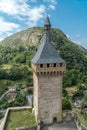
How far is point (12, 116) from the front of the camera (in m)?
29.5

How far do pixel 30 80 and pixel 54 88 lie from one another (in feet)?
221

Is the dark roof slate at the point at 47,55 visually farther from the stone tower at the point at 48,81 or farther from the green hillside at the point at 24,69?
the green hillside at the point at 24,69

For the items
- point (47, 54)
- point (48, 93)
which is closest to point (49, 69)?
point (47, 54)

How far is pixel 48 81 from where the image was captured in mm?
25609

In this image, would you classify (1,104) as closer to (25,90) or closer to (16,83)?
(25,90)

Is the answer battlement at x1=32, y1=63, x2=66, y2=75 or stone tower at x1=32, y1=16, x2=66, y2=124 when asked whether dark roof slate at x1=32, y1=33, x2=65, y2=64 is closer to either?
stone tower at x1=32, y1=16, x2=66, y2=124

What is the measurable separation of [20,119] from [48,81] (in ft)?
19.5

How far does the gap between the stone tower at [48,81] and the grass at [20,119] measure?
1.16m

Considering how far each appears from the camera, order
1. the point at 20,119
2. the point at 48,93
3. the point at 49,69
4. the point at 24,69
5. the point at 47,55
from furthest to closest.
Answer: the point at 24,69, the point at 20,119, the point at 47,55, the point at 48,93, the point at 49,69

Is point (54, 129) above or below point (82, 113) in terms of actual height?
above

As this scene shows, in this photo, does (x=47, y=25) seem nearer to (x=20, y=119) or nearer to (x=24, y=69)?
(x=20, y=119)

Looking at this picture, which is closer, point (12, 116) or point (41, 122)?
point (41, 122)

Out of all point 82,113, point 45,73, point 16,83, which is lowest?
point 82,113

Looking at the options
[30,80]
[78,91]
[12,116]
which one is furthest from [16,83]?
[12,116]
